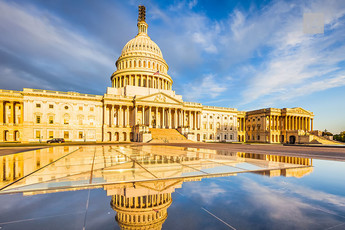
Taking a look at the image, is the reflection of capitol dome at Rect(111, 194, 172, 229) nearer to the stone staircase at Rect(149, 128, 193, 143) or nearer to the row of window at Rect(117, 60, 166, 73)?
the stone staircase at Rect(149, 128, 193, 143)

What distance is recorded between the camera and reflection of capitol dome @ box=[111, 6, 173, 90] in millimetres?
70812

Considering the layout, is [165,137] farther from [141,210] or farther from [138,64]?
[141,210]

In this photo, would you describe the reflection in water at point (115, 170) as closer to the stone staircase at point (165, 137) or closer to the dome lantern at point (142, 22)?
the stone staircase at point (165, 137)

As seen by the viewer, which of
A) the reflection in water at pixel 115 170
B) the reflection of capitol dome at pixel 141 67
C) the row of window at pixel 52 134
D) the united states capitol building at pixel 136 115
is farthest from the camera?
the reflection of capitol dome at pixel 141 67

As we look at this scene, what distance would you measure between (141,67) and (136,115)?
25.6 meters

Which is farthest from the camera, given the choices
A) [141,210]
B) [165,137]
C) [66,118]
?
[66,118]

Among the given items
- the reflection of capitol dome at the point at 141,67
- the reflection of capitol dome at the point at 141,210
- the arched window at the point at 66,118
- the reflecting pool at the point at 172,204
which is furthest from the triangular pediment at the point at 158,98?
the reflection of capitol dome at the point at 141,210

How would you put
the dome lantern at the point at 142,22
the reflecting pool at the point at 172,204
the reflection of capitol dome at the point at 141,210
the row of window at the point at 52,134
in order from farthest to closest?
the dome lantern at the point at 142,22, the row of window at the point at 52,134, the reflection of capitol dome at the point at 141,210, the reflecting pool at the point at 172,204

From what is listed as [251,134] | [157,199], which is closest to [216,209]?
[157,199]

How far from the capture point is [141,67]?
72.7m

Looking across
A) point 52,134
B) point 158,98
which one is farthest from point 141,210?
point 52,134

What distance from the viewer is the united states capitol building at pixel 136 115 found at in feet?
170

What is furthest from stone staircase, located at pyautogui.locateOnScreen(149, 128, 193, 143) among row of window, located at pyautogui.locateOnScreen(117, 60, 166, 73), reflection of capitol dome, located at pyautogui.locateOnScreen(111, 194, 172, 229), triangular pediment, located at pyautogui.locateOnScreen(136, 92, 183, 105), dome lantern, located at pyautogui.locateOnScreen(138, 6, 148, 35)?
dome lantern, located at pyautogui.locateOnScreen(138, 6, 148, 35)

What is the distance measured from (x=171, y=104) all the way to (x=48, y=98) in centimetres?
4089
